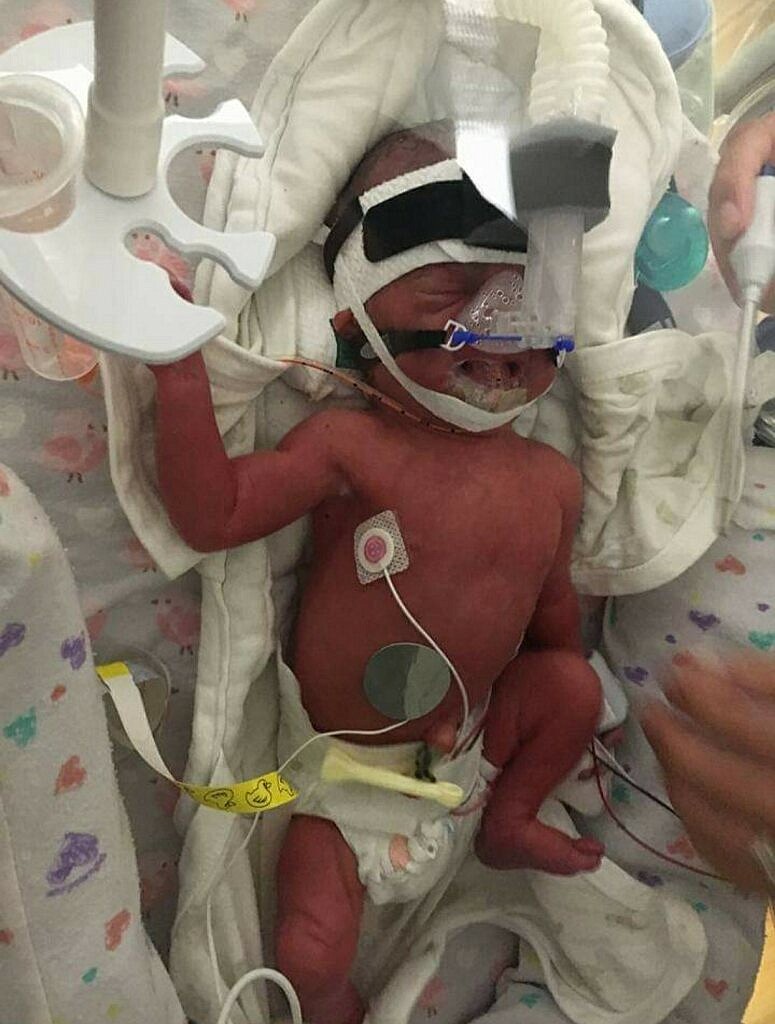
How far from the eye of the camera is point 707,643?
96 centimetres

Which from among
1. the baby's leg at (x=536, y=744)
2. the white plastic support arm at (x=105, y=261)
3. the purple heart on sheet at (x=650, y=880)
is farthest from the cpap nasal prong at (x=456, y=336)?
the purple heart on sheet at (x=650, y=880)

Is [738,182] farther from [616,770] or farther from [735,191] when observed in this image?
[616,770]

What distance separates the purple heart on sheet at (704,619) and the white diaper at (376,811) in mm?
273

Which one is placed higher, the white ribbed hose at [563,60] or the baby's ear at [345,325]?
the white ribbed hose at [563,60]

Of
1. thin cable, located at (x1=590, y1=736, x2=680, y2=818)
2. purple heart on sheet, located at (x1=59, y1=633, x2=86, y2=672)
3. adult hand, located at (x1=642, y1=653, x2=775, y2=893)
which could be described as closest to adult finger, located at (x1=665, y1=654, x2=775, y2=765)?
adult hand, located at (x1=642, y1=653, x2=775, y2=893)

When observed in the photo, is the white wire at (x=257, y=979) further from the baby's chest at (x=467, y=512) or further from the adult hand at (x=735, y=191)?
the adult hand at (x=735, y=191)

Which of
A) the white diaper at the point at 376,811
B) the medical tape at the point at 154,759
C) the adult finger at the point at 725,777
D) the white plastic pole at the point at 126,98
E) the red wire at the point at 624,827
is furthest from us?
the red wire at the point at 624,827

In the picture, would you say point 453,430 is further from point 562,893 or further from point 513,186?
point 562,893

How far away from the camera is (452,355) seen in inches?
31.8

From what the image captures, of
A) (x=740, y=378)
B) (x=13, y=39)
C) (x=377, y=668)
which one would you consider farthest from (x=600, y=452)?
(x=13, y=39)

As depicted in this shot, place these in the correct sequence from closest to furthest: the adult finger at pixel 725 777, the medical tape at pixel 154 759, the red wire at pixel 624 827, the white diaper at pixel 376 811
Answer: the adult finger at pixel 725 777 < the medical tape at pixel 154 759 < the white diaper at pixel 376 811 < the red wire at pixel 624 827

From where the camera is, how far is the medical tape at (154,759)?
83 centimetres

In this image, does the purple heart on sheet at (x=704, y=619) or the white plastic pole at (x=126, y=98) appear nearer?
the white plastic pole at (x=126, y=98)

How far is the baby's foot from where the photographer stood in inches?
40.4
